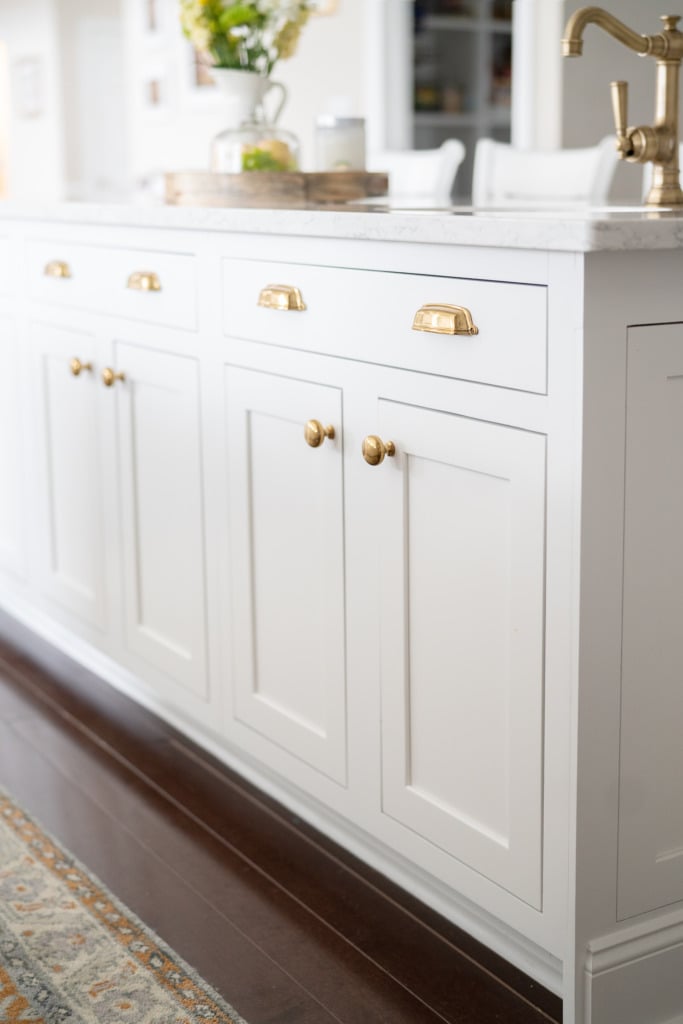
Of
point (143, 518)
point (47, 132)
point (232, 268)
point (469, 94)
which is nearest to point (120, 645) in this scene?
Answer: point (143, 518)

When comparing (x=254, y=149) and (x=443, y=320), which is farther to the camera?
(x=254, y=149)

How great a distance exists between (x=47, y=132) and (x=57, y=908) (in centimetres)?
817

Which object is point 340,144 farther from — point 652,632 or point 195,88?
point 195,88

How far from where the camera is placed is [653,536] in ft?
4.15

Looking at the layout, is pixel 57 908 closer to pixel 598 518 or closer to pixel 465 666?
pixel 465 666

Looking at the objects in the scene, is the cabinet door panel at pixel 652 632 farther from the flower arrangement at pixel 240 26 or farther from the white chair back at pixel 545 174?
the white chair back at pixel 545 174

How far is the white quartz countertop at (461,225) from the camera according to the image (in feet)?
3.76

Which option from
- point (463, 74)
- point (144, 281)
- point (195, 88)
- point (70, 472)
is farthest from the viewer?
point (195, 88)

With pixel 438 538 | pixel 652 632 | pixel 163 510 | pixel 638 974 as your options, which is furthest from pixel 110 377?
pixel 638 974

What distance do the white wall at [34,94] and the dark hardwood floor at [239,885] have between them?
23.3 feet

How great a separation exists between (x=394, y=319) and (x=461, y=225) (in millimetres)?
190

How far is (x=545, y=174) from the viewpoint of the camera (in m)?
3.02

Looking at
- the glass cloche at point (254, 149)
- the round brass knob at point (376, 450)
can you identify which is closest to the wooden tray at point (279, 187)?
the glass cloche at point (254, 149)

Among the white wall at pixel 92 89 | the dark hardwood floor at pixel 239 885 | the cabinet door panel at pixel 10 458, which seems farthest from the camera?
the white wall at pixel 92 89
